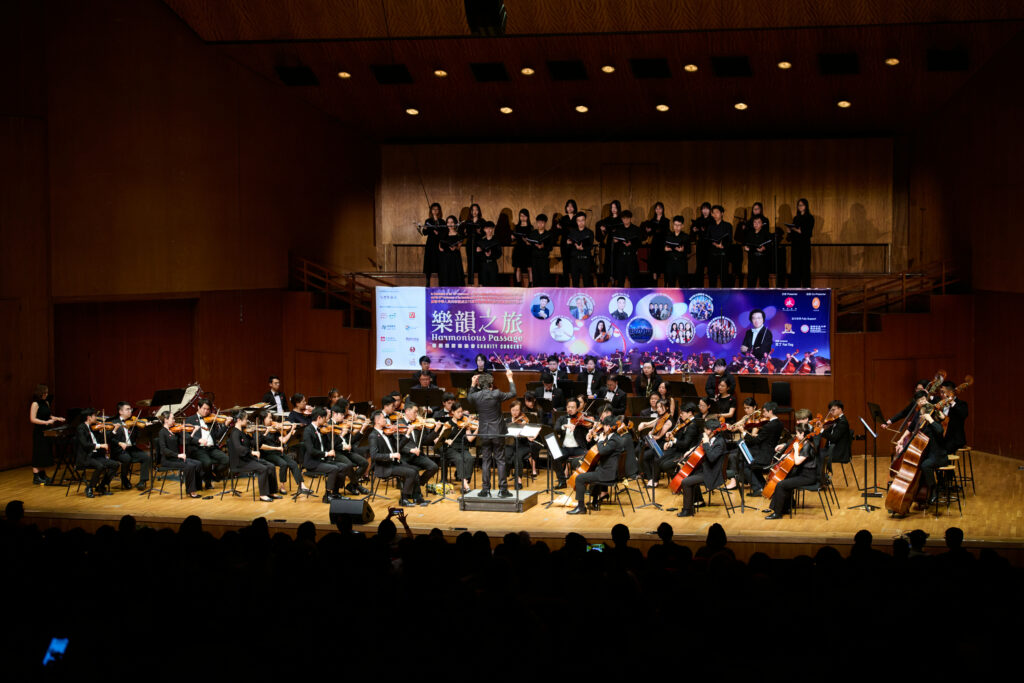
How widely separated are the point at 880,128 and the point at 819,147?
115 centimetres

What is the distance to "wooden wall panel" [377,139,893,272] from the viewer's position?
1914cm

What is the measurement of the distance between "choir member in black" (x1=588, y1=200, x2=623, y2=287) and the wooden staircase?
3.65 meters

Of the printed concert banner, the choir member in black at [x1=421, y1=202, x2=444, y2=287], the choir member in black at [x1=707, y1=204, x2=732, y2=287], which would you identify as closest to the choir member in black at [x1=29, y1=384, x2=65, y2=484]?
the printed concert banner

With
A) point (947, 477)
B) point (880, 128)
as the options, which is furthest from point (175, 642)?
point (880, 128)

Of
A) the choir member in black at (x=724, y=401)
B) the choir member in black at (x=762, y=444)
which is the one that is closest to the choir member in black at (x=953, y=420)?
the choir member in black at (x=762, y=444)

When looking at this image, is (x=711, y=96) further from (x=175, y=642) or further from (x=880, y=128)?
(x=175, y=642)

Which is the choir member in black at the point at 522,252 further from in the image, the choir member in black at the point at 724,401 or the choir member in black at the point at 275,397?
the choir member in black at the point at 275,397

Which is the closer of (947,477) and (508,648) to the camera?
(508,648)

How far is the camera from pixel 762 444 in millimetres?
12312

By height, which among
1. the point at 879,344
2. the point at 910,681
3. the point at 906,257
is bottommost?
the point at 910,681

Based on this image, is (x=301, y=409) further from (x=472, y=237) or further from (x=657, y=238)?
(x=657, y=238)

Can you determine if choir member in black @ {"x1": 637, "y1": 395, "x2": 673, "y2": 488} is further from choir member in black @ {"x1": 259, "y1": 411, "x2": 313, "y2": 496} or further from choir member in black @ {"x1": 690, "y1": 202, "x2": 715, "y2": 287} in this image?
choir member in black @ {"x1": 259, "y1": 411, "x2": 313, "y2": 496}

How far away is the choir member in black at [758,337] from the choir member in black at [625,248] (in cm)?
207

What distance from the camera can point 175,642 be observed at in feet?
19.2
